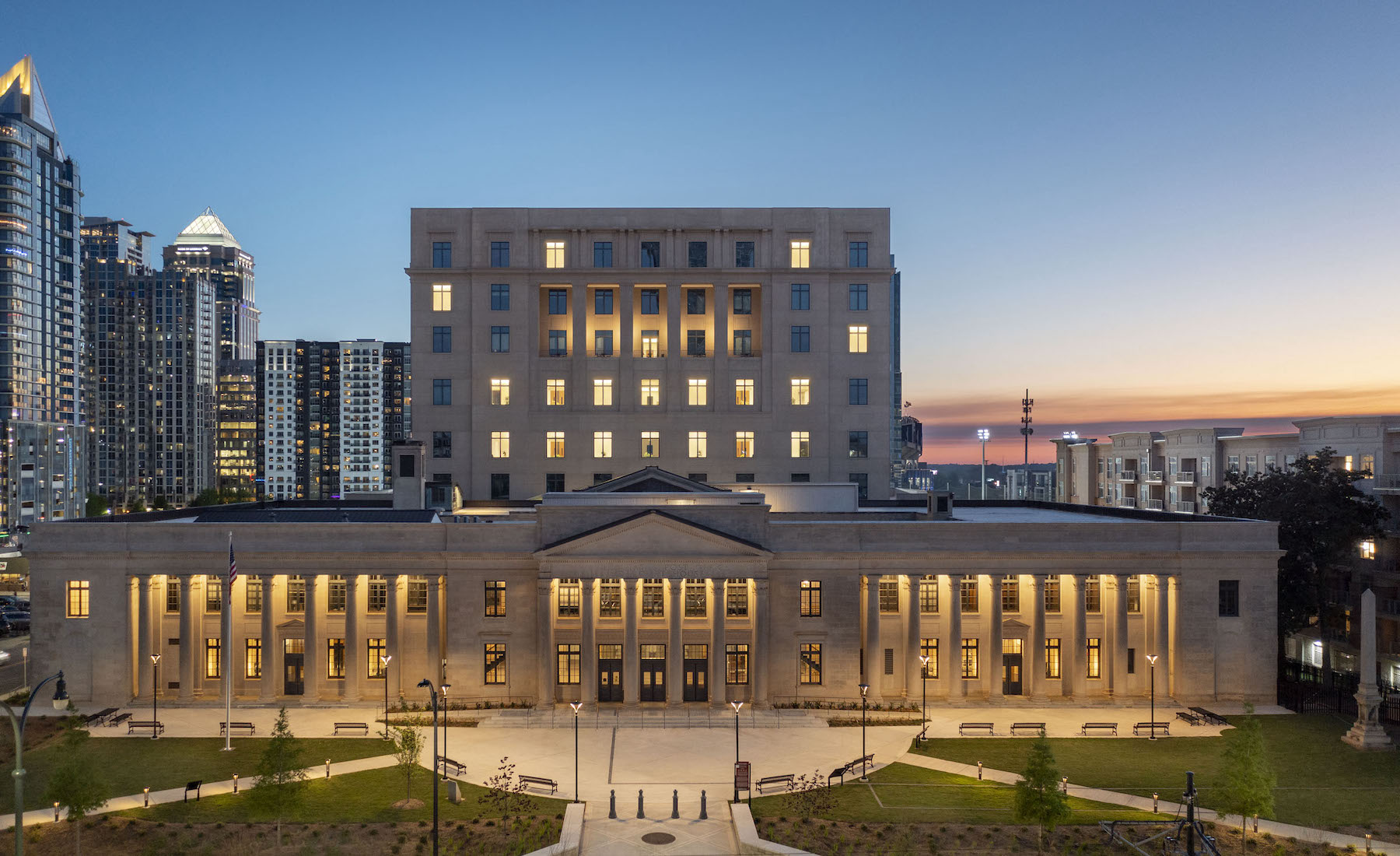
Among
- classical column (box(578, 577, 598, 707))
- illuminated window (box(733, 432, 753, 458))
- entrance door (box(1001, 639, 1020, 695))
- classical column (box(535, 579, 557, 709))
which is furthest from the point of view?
illuminated window (box(733, 432, 753, 458))

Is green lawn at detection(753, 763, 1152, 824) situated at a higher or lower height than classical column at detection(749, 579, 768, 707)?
lower

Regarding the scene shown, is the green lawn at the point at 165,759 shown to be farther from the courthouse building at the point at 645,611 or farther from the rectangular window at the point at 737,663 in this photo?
the rectangular window at the point at 737,663

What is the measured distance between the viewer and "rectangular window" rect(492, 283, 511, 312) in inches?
2926

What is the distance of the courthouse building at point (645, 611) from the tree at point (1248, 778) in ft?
68.0

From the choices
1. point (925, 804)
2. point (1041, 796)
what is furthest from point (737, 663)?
point (1041, 796)

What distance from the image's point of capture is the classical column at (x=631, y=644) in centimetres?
5219

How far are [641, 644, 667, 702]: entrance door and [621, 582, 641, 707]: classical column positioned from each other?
2.73ft

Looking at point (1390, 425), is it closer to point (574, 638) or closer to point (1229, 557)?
point (1229, 557)

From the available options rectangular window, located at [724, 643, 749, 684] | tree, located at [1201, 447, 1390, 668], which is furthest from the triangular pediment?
tree, located at [1201, 447, 1390, 668]

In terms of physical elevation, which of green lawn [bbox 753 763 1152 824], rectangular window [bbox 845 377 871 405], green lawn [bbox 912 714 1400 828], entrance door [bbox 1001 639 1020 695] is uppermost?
rectangular window [bbox 845 377 871 405]

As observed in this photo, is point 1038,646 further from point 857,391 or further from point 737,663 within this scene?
point 857,391

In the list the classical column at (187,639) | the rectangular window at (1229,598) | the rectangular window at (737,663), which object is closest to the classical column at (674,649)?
the rectangular window at (737,663)

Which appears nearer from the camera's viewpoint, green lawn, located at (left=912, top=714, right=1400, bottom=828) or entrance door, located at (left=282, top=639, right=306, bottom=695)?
green lawn, located at (left=912, top=714, right=1400, bottom=828)

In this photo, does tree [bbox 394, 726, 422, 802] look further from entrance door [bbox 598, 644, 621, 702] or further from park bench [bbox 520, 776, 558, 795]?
entrance door [bbox 598, 644, 621, 702]
